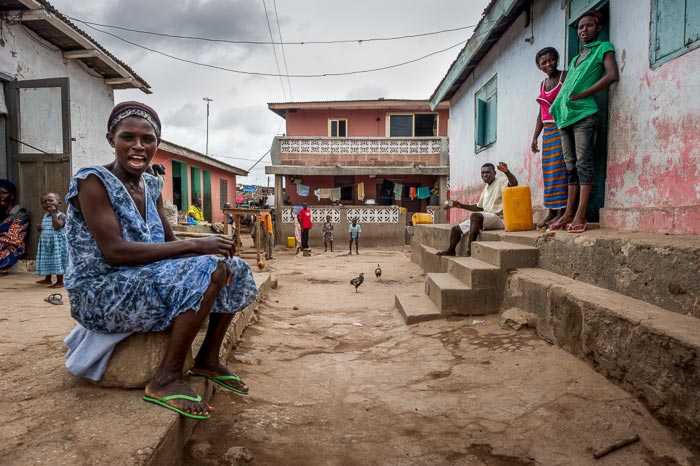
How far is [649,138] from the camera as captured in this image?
333cm

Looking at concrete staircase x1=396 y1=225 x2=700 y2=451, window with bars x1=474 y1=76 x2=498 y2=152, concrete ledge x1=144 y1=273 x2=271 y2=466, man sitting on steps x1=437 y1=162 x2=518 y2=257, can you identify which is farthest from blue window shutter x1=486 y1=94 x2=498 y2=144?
concrete ledge x1=144 y1=273 x2=271 y2=466

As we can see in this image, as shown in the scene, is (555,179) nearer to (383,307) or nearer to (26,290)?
(383,307)

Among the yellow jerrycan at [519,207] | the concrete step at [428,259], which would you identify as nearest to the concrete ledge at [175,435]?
the yellow jerrycan at [519,207]

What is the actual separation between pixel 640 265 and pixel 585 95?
1.70 m

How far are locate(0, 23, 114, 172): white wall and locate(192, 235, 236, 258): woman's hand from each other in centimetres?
609

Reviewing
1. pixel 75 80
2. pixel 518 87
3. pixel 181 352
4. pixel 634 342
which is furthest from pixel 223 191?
pixel 634 342

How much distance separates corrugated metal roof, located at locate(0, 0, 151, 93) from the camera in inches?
221

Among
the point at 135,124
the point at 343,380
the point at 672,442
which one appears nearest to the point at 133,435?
the point at 135,124

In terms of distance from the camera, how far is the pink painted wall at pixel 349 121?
1872 cm

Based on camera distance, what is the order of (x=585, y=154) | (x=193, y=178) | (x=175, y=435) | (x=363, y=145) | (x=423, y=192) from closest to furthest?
(x=175, y=435) → (x=585, y=154) → (x=363, y=145) → (x=423, y=192) → (x=193, y=178)

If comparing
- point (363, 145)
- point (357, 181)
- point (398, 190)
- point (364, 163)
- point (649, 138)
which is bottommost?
point (649, 138)

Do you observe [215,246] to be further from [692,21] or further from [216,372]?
[692,21]

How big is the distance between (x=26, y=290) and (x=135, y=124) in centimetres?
401

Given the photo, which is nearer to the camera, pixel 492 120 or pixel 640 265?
pixel 640 265
